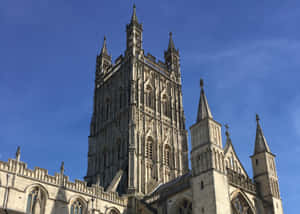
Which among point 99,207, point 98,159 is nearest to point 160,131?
point 98,159

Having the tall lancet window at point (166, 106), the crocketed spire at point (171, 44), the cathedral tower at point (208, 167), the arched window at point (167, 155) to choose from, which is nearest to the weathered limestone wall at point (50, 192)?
the cathedral tower at point (208, 167)

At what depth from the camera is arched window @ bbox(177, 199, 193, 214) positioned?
105ft

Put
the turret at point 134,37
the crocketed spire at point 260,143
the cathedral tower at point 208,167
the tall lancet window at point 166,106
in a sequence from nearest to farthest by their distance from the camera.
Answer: the cathedral tower at point 208,167 < the crocketed spire at point 260,143 < the tall lancet window at point 166,106 < the turret at point 134,37

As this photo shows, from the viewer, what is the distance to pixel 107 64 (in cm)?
5881

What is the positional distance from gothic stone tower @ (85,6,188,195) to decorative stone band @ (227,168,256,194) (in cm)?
1169

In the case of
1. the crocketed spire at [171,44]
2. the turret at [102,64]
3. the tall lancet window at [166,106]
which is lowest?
the tall lancet window at [166,106]

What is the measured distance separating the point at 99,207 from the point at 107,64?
30.2m

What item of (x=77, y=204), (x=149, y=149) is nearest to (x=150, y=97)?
(x=149, y=149)

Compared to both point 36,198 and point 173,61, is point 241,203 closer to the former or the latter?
point 36,198

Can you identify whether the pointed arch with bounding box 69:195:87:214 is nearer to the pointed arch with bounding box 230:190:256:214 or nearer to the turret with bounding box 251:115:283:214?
the pointed arch with bounding box 230:190:256:214

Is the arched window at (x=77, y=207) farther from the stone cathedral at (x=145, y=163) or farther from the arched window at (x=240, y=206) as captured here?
the arched window at (x=240, y=206)

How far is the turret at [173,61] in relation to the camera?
5712 centimetres

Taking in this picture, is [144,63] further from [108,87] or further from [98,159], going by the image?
[98,159]

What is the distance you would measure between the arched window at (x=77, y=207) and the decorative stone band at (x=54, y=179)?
992 millimetres
